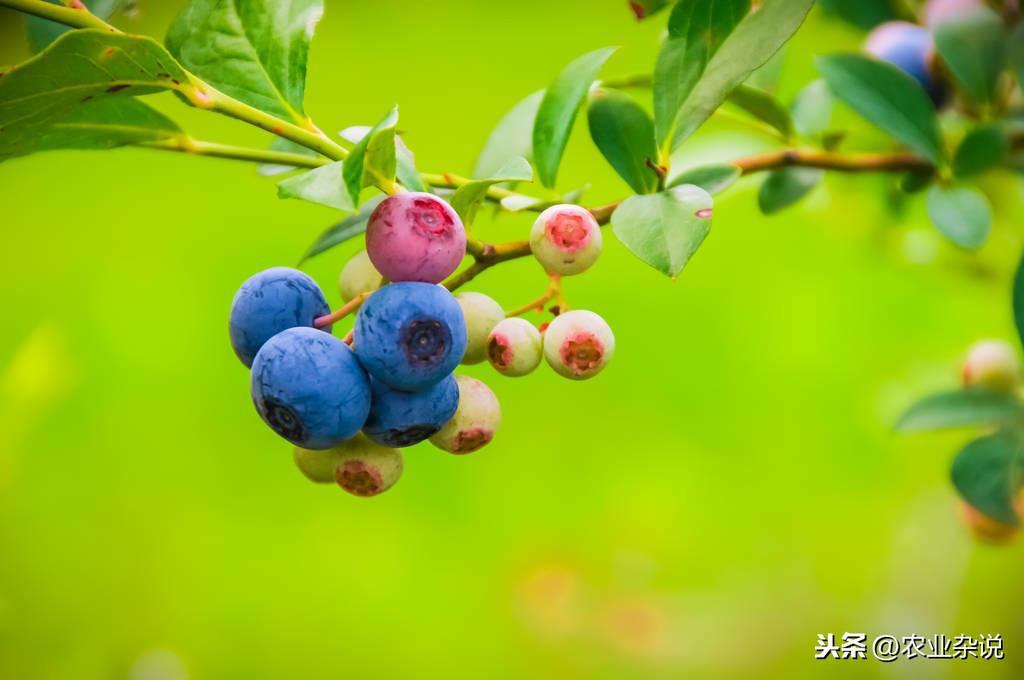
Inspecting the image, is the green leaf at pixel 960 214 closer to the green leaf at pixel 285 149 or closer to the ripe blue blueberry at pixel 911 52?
the ripe blue blueberry at pixel 911 52

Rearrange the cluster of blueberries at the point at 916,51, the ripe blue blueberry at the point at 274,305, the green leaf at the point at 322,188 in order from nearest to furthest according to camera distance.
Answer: the green leaf at the point at 322,188, the ripe blue blueberry at the point at 274,305, the cluster of blueberries at the point at 916,51

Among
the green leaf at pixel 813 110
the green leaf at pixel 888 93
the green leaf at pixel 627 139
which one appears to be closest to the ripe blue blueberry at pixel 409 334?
the green leaf at pixel 627 139

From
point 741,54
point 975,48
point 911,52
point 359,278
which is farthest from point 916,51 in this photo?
point 359,278

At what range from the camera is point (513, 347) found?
561 mm

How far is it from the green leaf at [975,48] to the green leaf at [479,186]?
21.7 inches

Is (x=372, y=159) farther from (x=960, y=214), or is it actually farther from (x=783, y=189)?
(x=960, y=214)

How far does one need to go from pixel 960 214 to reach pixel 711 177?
279mm

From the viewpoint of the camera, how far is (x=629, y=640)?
1737 millimetres

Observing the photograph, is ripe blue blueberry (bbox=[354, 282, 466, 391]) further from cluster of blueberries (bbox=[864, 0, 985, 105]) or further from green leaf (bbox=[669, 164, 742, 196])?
cluster of blueberries (bbox=[864, 0, 985, 105])

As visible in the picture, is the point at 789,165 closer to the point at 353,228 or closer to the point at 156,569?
the point at 353,228

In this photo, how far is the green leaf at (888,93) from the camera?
2.65 ft

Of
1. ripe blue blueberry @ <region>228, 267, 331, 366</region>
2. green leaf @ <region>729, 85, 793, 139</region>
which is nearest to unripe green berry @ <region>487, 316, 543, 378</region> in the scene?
ripe blue blueberry @ <region>228, 267, 331, 366</region>

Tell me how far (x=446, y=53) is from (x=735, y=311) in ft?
3.61

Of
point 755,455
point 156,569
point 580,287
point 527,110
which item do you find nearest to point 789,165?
point 527,110
